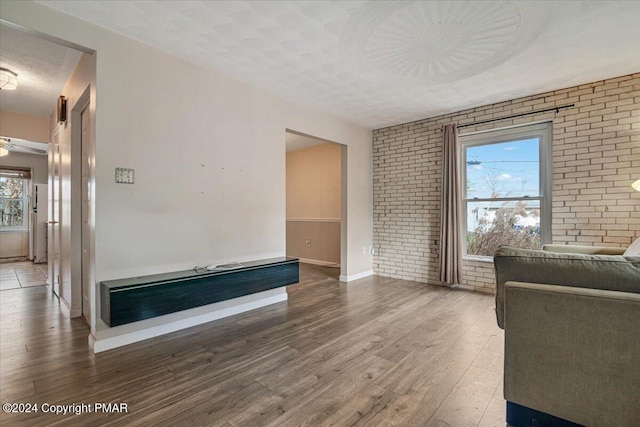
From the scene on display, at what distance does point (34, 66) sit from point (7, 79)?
1.37 feet

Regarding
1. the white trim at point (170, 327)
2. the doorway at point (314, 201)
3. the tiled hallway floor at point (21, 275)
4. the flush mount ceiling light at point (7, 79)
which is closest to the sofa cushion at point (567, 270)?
the white trim at point (170, 327)

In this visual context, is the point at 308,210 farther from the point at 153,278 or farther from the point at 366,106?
the point at 153,278

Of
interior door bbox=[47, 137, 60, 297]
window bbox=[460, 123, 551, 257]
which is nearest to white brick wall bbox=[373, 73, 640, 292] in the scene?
window bbox=[460, 123, 551, 257]

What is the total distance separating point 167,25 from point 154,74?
49 centimetres

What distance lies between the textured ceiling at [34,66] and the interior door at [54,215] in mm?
514

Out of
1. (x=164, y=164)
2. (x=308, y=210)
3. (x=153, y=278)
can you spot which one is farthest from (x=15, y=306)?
(x=308, y=210)

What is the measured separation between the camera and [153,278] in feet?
8.02

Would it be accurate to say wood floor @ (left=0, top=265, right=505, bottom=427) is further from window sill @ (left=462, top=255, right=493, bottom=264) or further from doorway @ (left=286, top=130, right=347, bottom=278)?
doorway @ (left=286, top=130, right=347, bottom=278)

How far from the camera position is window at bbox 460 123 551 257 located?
378 centimetres

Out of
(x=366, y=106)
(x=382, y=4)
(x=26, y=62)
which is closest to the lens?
(x=382, y=4)

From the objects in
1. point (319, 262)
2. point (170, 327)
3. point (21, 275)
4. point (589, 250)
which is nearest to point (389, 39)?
point (589, 250)

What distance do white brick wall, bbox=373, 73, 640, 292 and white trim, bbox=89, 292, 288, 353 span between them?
2820 mm

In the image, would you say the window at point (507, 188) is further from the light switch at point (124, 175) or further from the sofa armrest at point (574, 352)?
the light switch at point (124, 175)

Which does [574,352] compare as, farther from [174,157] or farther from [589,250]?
[174,157]
